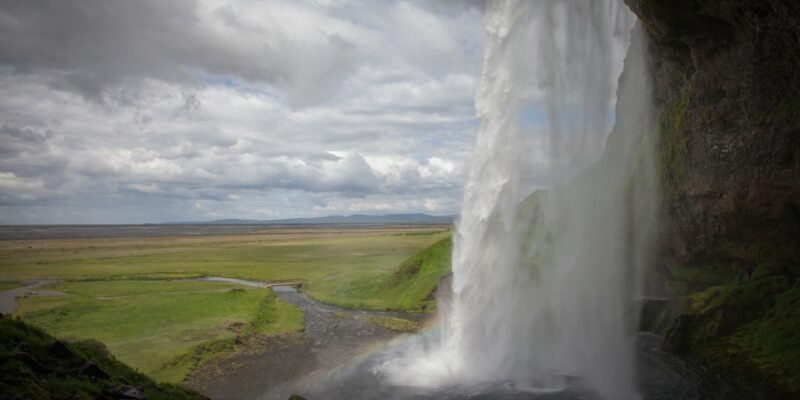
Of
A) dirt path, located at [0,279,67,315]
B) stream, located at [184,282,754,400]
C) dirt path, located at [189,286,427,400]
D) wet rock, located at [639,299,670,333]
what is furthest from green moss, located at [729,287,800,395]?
dirt path, located at [0,279,67,315]

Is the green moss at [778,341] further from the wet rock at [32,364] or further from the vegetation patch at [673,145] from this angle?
the wet rock at [32,364]

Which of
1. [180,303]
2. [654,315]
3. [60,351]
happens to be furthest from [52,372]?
[180,303]

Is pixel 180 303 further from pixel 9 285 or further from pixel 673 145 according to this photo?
pixel 673 145

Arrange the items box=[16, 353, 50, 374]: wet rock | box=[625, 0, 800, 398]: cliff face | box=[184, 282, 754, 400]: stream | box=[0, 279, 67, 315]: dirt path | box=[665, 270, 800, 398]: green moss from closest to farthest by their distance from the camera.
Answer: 1. box=[16, 353, 50, 374]: wet rock
2. box=[665, 270, 800, 398]: green moss
3. box=[184, 282, 754, 400]: stream
4. box=[625, 0, 800, 398]: cliff face
5. box=[0, 279, 67, 315]: dirt path

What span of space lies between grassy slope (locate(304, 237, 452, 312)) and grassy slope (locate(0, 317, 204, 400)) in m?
30.7

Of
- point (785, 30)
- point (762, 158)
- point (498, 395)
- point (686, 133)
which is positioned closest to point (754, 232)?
point (762, 158)

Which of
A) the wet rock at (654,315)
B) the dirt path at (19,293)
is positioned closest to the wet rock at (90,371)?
the wet rock at (654,315)

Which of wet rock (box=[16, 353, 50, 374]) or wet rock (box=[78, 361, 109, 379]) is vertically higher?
wet rock (box=[16, 353, 50, 374])

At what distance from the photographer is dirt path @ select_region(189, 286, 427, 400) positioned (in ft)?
81.2

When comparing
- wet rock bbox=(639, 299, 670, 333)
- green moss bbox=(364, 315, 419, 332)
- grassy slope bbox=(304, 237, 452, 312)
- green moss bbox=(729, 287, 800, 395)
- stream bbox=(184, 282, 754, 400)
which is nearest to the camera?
green moss bbox=(729, 287, 800, 395)

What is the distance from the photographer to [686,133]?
101 ft

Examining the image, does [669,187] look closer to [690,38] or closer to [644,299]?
[644,299]

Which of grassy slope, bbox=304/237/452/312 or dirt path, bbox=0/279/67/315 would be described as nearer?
dirt path, bbox=0/279/67/315

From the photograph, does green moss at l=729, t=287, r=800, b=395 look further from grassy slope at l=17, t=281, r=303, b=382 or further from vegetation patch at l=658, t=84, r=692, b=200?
grassy slope at l=17, t=281, r=303, b=382
